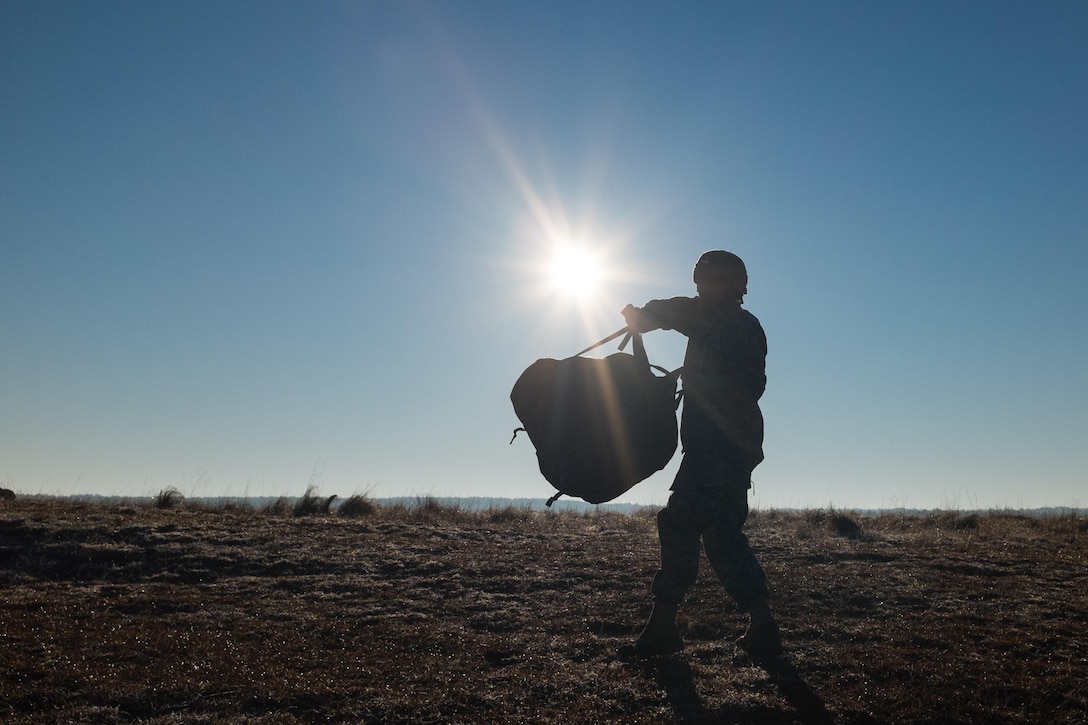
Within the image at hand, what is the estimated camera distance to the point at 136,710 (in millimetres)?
4258

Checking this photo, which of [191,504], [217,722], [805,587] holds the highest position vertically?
[191,504]

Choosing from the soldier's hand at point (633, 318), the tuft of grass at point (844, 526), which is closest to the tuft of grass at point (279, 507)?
the tuft of grass at point (844, 526)

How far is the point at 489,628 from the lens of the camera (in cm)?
624

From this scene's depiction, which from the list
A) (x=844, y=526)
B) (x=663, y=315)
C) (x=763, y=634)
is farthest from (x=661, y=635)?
(x=844, y=526)

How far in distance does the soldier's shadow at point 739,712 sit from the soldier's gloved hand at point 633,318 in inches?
95.1

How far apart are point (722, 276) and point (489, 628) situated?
334 cm

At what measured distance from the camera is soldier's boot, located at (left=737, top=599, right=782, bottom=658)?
17.0 ft

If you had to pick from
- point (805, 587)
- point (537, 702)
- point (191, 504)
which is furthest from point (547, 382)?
point (191, 504)

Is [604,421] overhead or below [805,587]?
overhead

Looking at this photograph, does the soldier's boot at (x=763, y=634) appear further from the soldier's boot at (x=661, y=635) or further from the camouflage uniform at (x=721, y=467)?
the soldier's boot at (x=661, y=635)

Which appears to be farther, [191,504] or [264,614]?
[191,504]

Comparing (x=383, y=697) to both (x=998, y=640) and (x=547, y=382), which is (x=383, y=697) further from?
(x=998, y=640)

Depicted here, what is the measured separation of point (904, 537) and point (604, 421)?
760 cm

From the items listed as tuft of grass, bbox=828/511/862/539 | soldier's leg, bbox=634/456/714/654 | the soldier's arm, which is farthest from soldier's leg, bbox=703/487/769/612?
tuft of grass, bbox=828/511/862/539
